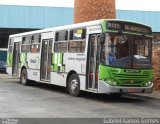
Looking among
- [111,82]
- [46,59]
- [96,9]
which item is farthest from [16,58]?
[111,82]

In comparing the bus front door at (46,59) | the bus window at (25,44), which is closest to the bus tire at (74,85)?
the bus front door at (46,59)

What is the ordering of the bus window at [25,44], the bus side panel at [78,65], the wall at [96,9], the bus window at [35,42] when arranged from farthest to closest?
the wall at [96,9], the bus window at [25,44], the bus window at [35,42], the bus side panel at [78,65]

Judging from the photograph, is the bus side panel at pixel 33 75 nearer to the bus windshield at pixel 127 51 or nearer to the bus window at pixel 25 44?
the bus window at pixel 25 44

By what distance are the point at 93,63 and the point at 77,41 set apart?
1.56 metres

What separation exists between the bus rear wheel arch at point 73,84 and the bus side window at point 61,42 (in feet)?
4.43

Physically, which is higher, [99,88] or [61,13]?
[61,13]

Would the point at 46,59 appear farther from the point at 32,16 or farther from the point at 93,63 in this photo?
the point at 32,16

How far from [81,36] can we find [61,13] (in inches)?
1283

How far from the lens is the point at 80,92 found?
1748 centimetres

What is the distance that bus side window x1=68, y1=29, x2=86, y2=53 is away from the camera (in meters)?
17.0

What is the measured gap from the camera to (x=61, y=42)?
1894 cm

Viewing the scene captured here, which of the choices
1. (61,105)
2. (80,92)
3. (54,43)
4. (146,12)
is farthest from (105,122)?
(146,12)

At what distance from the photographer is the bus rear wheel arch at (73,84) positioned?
56.6 feet

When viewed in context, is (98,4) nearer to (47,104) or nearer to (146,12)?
(47,104)
